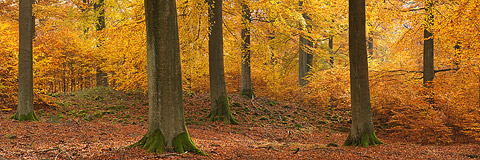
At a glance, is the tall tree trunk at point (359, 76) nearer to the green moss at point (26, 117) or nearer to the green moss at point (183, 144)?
the green moss at point (183, 144)

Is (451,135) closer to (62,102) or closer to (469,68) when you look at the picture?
(469,68)

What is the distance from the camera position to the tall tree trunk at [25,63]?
9.58 meters

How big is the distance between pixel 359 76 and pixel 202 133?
4635 mm

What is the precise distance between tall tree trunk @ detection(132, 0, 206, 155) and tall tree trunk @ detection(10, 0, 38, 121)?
603cm

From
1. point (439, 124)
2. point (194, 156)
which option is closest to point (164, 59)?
point (194, 156)

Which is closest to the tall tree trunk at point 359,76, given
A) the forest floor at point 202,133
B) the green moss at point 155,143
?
the forest floor at point 202,133

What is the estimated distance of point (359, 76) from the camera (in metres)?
7.37

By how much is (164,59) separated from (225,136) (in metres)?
4.26

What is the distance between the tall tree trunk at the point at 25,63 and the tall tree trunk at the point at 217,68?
5381 millimetres

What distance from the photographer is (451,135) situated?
385 inches

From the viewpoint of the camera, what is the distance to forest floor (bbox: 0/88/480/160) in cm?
607

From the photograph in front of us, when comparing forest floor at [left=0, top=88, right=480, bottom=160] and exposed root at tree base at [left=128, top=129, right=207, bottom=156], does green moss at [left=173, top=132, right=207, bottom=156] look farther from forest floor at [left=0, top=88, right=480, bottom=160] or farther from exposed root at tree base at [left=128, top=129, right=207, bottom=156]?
forest floor at [left=0, top=88, right=480, bottom=160]

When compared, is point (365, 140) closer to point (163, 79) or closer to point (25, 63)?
point (163, 79)

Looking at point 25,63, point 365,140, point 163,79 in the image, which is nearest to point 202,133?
point 163,79
